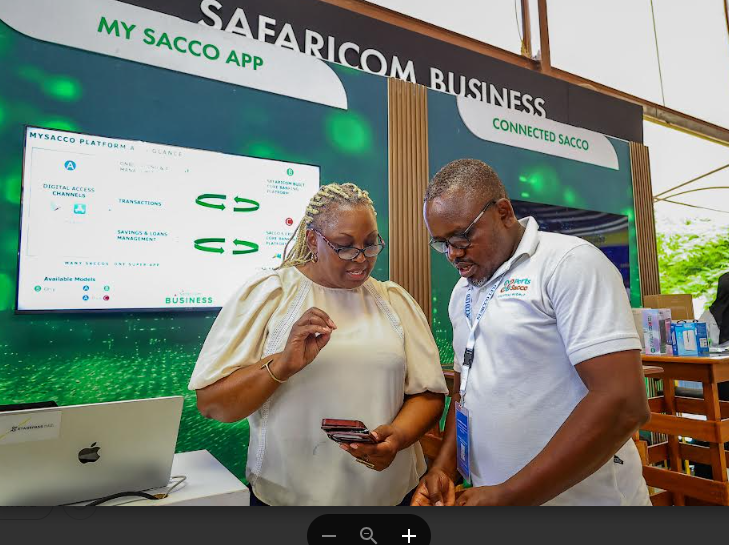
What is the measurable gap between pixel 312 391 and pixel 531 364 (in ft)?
1.85

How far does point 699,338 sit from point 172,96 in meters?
3.10

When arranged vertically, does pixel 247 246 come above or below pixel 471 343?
above

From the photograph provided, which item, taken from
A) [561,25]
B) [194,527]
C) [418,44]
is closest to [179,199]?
[194,527]

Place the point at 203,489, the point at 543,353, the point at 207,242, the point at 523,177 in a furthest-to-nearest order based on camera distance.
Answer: the point at 523,177 → the point at 207,242 → the point at 203,489 → the point at 543,353

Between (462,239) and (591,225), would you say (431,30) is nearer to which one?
(591,225)

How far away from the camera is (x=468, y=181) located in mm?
1145

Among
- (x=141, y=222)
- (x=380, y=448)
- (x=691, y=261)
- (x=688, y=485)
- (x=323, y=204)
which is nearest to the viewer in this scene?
(x=380, y=448)

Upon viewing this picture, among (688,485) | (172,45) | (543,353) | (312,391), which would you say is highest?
(172,45)

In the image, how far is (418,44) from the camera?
3.53 m

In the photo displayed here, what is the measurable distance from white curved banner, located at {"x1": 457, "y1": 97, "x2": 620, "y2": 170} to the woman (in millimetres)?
2130

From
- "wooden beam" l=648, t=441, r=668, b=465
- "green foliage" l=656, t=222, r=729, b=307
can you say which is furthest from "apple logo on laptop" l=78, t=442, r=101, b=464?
"green foliage" l=656, t=222, r=729, b=307

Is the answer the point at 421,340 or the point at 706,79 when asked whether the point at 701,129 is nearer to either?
the point at 706,79

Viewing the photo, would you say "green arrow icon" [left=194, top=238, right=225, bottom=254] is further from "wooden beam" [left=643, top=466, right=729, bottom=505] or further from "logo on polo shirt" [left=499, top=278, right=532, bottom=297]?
"wooden beam" [left=643, top=466, right=729, bottom=505]

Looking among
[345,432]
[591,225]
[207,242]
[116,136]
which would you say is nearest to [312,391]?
[345,432]
